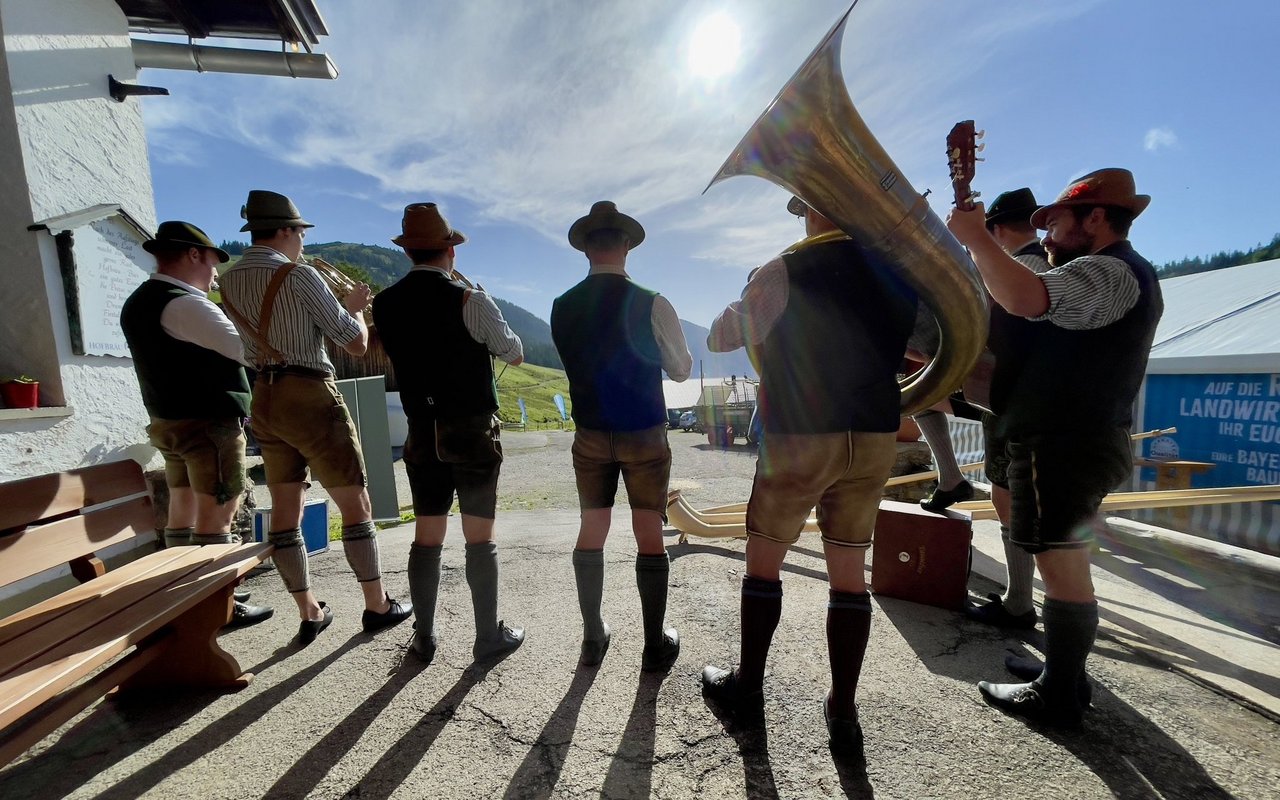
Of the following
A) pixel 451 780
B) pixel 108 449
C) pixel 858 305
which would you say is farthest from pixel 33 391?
pixel 858 305

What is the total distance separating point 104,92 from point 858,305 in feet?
19.5

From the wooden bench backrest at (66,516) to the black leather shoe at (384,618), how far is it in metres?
1.33

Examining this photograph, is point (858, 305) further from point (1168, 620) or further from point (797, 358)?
point (1168, 620)

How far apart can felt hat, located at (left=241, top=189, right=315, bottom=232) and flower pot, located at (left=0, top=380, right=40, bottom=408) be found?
84.6 inches

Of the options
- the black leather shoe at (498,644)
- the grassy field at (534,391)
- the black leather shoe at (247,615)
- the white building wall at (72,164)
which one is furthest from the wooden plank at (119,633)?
the grassy field at (534,391)

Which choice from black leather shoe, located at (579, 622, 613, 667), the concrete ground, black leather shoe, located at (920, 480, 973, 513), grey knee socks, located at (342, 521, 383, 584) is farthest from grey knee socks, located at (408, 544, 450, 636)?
black leather shoe, located at (920, 480, 973, 513)

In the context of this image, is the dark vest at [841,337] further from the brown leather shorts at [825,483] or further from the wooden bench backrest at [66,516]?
the wooden bench backrest at [66,516]

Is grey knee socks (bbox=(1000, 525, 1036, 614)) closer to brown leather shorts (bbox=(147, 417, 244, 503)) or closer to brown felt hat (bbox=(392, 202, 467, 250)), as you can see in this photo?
brown felt hat (bbox=(392, 202, 467, 250))

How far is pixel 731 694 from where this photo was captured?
210cm

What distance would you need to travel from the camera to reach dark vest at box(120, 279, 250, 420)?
8.54 ft

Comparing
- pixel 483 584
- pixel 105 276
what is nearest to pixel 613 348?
pixel 483 584

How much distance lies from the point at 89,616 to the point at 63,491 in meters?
1.03

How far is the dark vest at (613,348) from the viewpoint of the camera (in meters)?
2.32

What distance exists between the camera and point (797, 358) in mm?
1843
